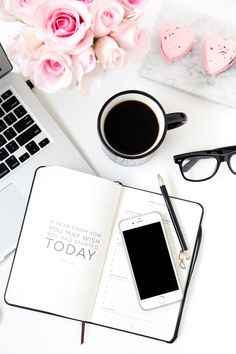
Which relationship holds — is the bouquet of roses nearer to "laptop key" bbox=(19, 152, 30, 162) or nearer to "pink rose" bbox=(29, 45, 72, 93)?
"pink rose" bbox=(29, 45, 72, 93)

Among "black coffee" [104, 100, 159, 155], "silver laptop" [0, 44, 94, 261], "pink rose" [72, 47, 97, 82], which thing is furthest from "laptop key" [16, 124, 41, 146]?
"pink rose" [72, 47, 97, 82]

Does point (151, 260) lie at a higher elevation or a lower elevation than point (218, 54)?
lower

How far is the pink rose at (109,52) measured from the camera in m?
0.45

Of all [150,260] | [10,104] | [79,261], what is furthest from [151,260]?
[10,104]

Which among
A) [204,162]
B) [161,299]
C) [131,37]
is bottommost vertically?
[161,299]

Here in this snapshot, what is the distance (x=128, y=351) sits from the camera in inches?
25.4

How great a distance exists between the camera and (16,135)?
0.64 metres

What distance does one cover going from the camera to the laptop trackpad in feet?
2.09

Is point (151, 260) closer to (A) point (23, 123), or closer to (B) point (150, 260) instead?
(B) point (150, 260)

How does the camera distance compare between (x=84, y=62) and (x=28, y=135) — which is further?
(x=28, y=135)

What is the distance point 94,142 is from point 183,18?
0.81 ft

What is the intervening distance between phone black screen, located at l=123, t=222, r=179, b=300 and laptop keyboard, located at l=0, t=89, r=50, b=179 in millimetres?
188

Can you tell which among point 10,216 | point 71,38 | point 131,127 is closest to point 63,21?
Result: point 71,38

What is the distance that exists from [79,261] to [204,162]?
250 millimetres
